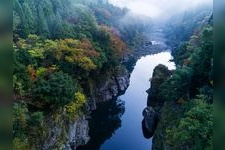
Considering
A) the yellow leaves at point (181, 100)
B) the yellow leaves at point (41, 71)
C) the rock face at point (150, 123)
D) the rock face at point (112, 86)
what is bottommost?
the rock face at point (150, 123)

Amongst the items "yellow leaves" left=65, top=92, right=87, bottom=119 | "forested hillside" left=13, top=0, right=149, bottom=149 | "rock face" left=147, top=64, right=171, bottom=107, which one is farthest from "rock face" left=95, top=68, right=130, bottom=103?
"yellow leaves" left=65, top=92, right=87, bottom=119

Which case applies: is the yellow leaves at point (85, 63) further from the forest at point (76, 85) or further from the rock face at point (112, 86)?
the rock face at point (112, 86)

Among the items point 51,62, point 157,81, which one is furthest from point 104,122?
point 51,62

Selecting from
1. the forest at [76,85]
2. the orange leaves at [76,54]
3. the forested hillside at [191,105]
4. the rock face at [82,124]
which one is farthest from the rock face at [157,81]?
the orange leaves at [76,54]

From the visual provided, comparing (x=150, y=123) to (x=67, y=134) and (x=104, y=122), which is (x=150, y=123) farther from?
(x=67, y=134)

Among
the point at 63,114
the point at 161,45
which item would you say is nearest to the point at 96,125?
the point at 63,114

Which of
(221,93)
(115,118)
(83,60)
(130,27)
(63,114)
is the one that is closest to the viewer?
(221,93)

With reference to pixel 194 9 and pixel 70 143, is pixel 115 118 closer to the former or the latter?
pixel 70 143
